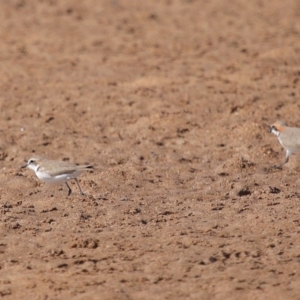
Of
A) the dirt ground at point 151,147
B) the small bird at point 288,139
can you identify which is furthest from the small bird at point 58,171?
the small bird at point 288,139

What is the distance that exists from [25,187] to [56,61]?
5753mm

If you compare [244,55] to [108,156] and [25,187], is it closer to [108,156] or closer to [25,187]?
[108,156]

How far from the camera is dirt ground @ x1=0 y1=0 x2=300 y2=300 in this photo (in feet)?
26.5

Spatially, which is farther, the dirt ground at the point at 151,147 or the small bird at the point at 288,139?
the small bird at the point at 288,139

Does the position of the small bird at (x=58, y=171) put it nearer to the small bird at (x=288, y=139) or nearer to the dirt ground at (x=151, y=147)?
the dirt ground at (x=151, y=147)

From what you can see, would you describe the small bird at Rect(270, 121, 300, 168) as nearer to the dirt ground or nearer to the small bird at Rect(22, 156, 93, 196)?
the dirt ground

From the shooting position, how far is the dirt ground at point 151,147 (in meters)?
8.09

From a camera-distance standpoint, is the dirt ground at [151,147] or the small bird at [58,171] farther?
the small bird at [58,171]

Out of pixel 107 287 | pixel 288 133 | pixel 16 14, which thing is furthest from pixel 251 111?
pixel 16 14

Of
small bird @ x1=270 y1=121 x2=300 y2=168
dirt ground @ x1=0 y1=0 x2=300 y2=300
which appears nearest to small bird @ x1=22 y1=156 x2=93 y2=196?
dirt ground @ x1=0 y1=0 x2=300 y2=300

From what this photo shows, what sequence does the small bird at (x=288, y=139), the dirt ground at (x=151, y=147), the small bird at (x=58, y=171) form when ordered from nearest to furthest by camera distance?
the dirt ground at (x=151, y=147) → the small bird at (x=58, y=171) → the small bird at (x=288, y=139)

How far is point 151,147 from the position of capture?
1226 cm

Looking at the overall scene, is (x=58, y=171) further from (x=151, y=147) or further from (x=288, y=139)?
(x=288, y=139)

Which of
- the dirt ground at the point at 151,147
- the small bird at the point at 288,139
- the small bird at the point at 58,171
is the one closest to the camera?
the dirt ground at the point at 151,147
